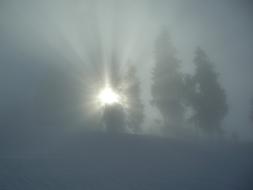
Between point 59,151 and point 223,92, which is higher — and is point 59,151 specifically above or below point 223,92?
below

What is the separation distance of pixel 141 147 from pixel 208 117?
16.9 metres

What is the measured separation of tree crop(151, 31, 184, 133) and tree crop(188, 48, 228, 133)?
2.08m

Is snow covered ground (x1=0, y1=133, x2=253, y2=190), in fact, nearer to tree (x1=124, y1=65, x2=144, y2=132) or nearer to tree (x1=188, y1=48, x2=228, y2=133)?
tree (x1=188, y1=48, x2=228, y2=133)

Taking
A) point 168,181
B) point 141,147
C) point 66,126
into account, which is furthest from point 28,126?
point 168,181

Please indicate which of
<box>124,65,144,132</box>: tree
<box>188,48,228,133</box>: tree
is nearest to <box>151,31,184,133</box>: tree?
<box>188,48,228,133</box>: tree

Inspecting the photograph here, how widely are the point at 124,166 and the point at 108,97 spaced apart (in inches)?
1006

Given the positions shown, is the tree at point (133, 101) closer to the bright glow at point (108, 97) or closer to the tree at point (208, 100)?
the bright glow at point (108, 97)

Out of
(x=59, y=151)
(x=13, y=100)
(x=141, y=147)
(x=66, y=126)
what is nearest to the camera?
(x=59, y=151)

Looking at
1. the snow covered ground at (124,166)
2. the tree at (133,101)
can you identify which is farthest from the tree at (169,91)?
the snow covered ground at (124,166)

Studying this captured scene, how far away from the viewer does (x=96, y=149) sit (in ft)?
81.1

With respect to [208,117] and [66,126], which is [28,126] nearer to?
[66,126]

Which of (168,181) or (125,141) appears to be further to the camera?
(125,141)

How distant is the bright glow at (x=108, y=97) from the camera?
1763 inches

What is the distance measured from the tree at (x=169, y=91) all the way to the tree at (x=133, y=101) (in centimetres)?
695
